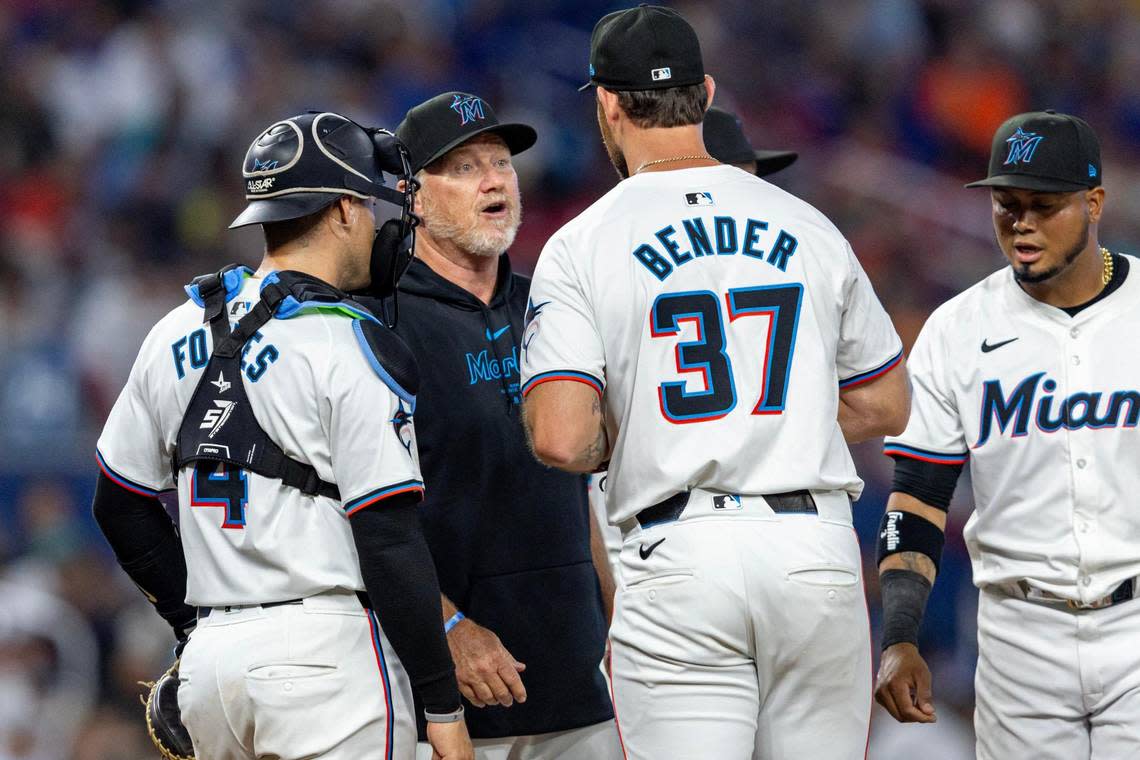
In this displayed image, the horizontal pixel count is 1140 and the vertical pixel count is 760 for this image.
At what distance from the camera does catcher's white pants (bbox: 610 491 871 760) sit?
9.94 ft

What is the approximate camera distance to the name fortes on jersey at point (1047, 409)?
374cm

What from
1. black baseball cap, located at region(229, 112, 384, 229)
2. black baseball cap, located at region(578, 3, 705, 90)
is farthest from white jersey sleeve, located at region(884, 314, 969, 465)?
black baseball cap, located at region(229, 112, 384, 229)

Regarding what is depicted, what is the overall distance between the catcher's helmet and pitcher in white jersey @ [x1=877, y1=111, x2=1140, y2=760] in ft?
5.12

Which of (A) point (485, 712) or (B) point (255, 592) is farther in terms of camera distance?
(A) point (485, 712)

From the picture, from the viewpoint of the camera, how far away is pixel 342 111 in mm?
9641

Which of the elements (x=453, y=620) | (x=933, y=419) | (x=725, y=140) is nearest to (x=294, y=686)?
(x=453, y=620)

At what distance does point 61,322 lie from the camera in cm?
845

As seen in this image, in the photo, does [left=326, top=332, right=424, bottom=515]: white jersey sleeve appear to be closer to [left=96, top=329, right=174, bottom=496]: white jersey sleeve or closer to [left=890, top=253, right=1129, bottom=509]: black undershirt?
[left=96, top=329, right=174, bottom=496]: white jersey sleeve

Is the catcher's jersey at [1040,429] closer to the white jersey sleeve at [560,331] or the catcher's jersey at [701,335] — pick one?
the catcher's jersey at [701,335]

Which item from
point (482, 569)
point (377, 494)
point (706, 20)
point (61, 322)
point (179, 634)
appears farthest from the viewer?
point (706, 20)

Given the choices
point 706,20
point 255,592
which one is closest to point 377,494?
point 255,592

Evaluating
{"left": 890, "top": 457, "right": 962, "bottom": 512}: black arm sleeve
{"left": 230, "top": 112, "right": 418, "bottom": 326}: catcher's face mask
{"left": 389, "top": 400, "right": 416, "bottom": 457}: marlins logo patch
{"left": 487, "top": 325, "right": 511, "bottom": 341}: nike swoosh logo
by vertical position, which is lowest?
{"left": 890, "top": 457, "right": 962, "bottom": 512}: black arm sleeve

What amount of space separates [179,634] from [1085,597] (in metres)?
2.26

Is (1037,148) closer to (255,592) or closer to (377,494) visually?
(377,494)
